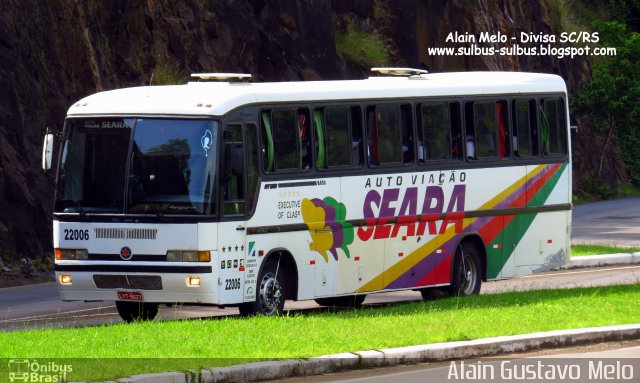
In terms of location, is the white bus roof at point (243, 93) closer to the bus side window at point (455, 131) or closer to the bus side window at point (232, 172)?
the bus side window at point (455, 131)

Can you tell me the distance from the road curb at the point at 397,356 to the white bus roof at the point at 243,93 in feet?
17.6

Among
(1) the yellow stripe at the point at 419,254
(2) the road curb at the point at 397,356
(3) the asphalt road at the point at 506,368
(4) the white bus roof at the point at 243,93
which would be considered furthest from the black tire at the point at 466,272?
(3) the asphalt road at the point at 506,368

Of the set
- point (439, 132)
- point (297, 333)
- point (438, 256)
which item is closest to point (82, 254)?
point (297, 333)

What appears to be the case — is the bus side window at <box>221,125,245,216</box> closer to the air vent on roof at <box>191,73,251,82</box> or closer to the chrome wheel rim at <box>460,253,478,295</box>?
the air vent on roof at <box>191,73,251,82</box>

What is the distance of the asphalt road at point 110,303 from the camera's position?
796 inches

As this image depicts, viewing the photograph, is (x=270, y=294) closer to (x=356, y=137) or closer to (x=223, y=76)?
(x=356, y=137)

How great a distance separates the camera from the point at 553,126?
2486cm

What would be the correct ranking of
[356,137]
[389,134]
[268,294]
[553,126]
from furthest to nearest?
[553,126] < [389,134] < [356,137] < [268,294]

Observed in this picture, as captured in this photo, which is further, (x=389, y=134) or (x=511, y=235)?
(x=511, y=235)

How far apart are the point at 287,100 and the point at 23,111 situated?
12125mm

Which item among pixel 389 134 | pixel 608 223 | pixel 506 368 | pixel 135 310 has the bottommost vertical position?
pixel 506 368

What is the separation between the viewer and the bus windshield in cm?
1842

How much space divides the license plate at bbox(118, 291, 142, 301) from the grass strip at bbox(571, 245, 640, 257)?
1420 cm

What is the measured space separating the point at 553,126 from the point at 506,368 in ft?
37.8
